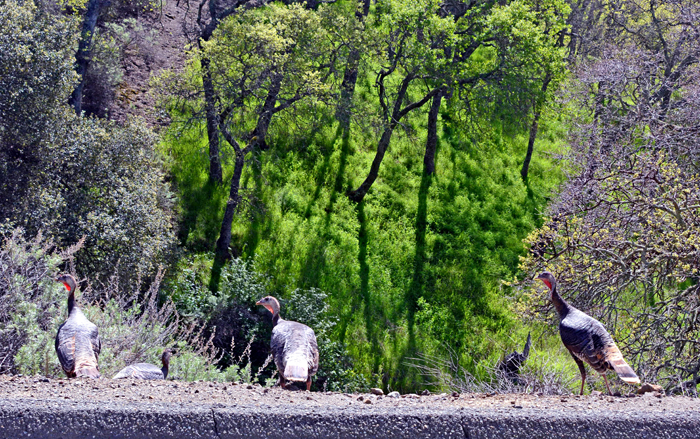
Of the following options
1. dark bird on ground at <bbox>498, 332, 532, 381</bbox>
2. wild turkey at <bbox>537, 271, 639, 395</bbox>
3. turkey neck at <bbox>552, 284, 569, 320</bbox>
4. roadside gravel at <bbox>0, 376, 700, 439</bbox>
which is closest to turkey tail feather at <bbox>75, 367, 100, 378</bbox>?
roadside gravel at <bbox>0, 376, 700, 439</bbox>

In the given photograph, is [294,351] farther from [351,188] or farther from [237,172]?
[351,188]

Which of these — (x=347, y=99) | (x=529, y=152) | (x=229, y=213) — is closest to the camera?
(x=229, y=213)

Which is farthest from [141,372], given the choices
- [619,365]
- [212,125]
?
[212,125]

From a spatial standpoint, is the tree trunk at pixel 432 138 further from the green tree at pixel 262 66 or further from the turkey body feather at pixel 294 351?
the turkey body feather at pixel 294 351

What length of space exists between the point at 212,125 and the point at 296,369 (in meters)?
11.4

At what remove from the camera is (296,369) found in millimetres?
5820

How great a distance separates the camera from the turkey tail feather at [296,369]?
574cm

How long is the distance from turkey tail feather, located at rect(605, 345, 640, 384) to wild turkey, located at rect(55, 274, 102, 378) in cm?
482

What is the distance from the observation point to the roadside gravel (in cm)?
409

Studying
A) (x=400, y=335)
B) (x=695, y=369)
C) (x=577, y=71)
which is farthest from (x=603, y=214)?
(x=577, y=71)

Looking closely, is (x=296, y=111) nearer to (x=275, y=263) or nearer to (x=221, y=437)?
(x=275, y=263)

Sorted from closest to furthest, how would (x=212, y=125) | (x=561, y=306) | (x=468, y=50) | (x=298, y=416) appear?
(x=298, y=416)
(x=561, y=306)
(x=212, y=125)
(x=468, y=50)

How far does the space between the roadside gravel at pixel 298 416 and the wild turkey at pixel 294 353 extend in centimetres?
121

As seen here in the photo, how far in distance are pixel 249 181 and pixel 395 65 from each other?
5.24 metres
